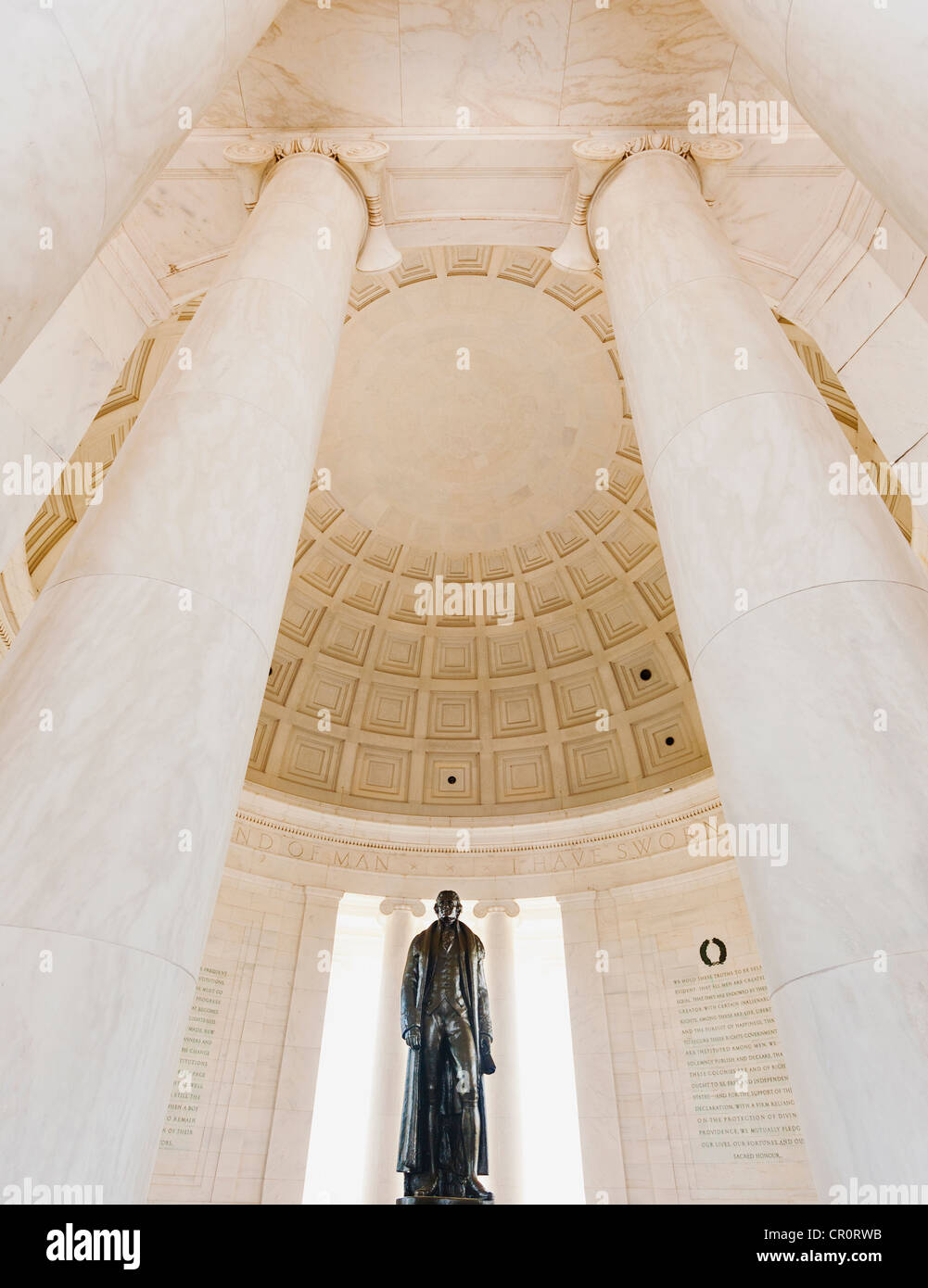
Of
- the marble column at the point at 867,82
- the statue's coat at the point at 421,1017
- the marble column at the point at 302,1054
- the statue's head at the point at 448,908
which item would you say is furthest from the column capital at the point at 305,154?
the marble column at the point at 302,1054

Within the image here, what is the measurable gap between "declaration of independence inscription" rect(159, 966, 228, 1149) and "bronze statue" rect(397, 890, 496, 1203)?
8.16 m

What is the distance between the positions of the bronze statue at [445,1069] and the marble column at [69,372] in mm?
9004

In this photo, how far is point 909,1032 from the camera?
3.23 m

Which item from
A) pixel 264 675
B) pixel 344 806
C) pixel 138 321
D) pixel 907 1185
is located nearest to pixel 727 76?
pixel 138 321

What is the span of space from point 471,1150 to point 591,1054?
→ 1031 centimetres

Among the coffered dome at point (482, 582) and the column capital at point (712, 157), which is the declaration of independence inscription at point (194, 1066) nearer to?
the coffered dome at point (482, 582)

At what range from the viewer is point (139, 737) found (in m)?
4.04

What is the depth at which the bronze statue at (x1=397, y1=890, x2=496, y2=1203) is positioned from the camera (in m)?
11.3

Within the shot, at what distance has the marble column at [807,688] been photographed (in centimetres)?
337

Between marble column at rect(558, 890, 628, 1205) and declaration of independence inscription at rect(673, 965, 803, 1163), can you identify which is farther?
marble column at rect(558, 890, 628, 1205)

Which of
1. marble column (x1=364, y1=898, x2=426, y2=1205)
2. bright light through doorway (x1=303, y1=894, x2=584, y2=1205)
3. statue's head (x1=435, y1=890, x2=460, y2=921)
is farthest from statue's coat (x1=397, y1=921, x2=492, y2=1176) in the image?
bright light through doorway (x1=303, y1=894, x2=584, y2=1205)
